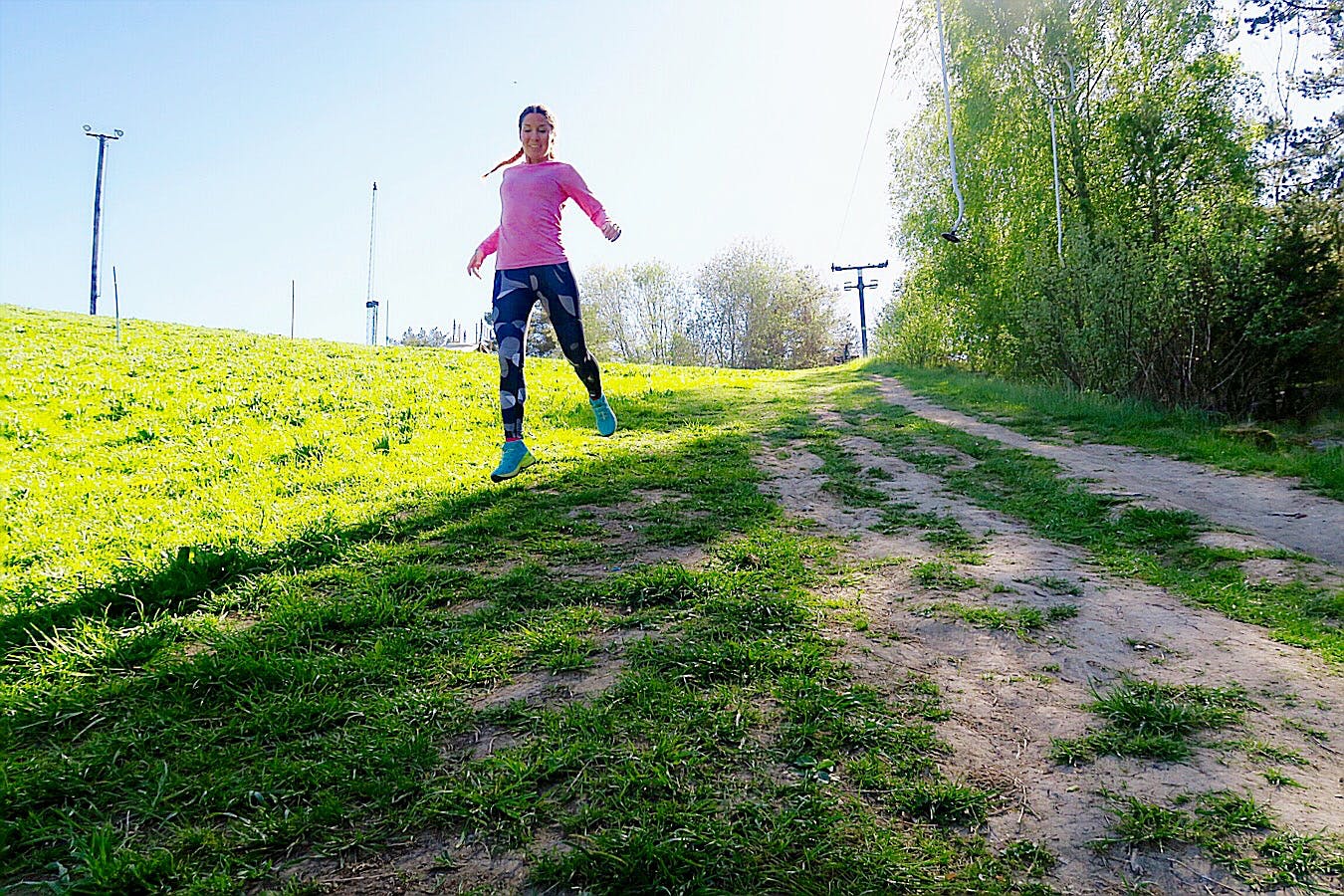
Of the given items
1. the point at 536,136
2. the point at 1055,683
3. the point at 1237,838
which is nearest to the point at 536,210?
the point at 536,136

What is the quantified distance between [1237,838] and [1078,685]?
72 cm

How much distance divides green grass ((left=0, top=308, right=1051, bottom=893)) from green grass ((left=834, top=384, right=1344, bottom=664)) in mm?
1468

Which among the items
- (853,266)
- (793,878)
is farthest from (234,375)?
(853,266)

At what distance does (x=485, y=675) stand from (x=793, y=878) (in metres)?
1.21

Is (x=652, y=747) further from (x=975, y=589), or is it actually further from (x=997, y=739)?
(x=975, y=589)

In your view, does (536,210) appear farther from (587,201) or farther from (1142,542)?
(1142,542)

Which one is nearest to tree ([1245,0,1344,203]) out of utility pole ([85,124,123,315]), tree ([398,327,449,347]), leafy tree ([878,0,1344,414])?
leafy tree ([878,0,1344,414])

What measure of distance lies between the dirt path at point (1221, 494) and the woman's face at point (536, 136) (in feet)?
14.3

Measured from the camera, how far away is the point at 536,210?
473cm

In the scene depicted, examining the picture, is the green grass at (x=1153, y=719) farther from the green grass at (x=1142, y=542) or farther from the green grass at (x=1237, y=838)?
the green grass at (x=1142, y=542)

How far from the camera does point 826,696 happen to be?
2.25m

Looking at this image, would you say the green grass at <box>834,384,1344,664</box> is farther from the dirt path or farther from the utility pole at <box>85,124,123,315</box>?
the utility pole at <box>85,124,123,315</box>

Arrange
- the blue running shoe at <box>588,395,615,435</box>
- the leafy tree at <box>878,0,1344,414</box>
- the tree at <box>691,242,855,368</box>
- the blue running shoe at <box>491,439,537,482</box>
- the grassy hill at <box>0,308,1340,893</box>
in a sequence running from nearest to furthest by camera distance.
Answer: the grassy hill at <box>0,308,1340,893</box>
the blue running shoe at <box>491,439,537,482</box>
the blue running shoe at <box>588,395,615,435</box>
the leafy tree at <box>878,0,1344,414</box>
the tree at <box>691,242,855,368</box>

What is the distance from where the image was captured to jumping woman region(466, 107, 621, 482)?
4719mm
